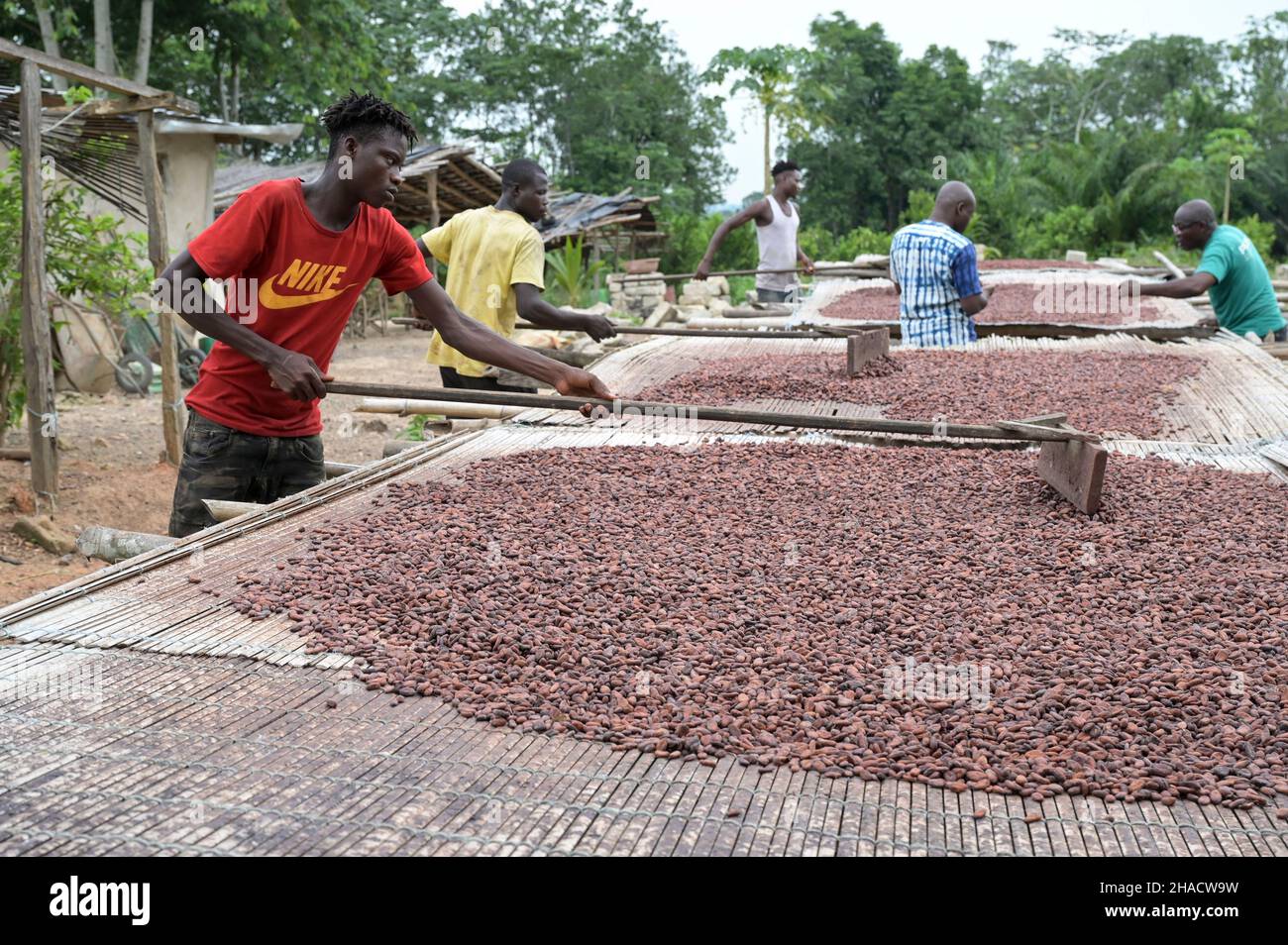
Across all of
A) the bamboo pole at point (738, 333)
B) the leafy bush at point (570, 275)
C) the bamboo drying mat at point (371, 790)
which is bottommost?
the bamboo drying mat at point (371, 790)

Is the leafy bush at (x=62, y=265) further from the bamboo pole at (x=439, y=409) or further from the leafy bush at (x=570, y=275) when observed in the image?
the leafy bush at (x=570, y=275)

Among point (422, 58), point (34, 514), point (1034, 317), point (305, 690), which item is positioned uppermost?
point (422, 58)

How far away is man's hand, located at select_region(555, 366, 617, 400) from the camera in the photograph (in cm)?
282

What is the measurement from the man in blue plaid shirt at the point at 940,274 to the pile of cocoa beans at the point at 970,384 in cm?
28

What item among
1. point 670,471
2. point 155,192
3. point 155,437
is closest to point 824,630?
point 670,471

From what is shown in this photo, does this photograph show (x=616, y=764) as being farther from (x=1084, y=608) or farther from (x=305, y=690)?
(x=1084, y=608)

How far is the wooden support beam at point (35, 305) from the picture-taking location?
5.09 meters

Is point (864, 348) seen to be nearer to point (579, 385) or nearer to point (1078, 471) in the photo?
point (1078, 471)

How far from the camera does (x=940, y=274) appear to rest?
5.45 m

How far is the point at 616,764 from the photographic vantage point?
5.60 feet

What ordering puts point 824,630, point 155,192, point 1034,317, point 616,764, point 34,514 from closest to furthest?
point 616,764 < point 824,630 < point 34,514 < point 155,192 < point 1034,317
